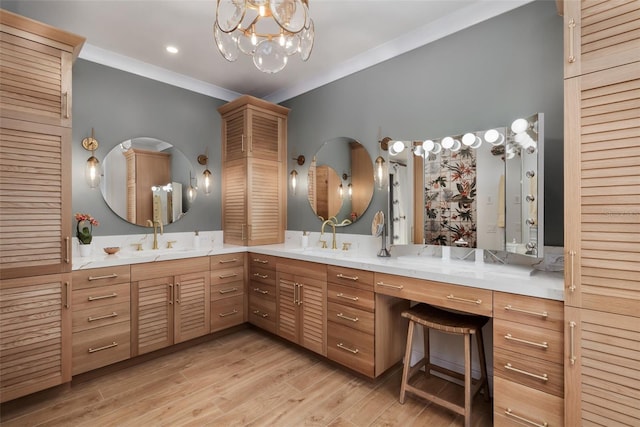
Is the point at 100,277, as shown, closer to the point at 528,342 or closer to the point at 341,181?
the point at 341,181

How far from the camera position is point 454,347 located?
2.41 metres

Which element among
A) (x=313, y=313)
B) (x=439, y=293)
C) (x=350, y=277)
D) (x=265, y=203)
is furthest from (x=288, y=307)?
(x=439, y=293)

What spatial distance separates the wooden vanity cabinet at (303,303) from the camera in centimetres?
260

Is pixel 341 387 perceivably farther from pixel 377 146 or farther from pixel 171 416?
pixel 377 146

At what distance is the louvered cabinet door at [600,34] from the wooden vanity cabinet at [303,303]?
204cm

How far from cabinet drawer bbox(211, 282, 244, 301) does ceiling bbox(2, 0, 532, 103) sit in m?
2.34

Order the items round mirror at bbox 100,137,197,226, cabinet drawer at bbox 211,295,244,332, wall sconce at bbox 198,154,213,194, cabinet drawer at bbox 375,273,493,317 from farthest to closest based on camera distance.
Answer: wall sconce at bbox 198,154,213,194, cabinet drawer at bbox 211,295,244,332, round mirror at bbox 100,137,197,226, cabinet drawer at bbox 375,273,493,317

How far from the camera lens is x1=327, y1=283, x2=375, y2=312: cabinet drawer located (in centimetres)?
226

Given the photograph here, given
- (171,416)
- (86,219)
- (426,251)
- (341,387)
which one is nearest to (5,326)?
(86,219)

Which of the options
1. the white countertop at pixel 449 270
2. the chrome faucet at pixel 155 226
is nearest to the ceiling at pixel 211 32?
the chrome faucet at pixel 155 226

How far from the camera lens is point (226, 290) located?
3201 millimetres

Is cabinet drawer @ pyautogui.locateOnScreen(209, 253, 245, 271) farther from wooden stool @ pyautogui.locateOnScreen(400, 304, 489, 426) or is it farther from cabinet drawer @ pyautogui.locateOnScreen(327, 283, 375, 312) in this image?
wooden stool @ pyautogui.locateOnScreen(400, 304, 489, 426)

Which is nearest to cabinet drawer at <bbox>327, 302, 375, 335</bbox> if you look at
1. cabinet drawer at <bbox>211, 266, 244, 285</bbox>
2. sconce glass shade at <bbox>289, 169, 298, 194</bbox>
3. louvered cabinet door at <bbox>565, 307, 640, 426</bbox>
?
louvered cabinet door at <bbox>565, 307, 640, 426</bbox>

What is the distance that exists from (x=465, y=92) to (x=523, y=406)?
2.15m
